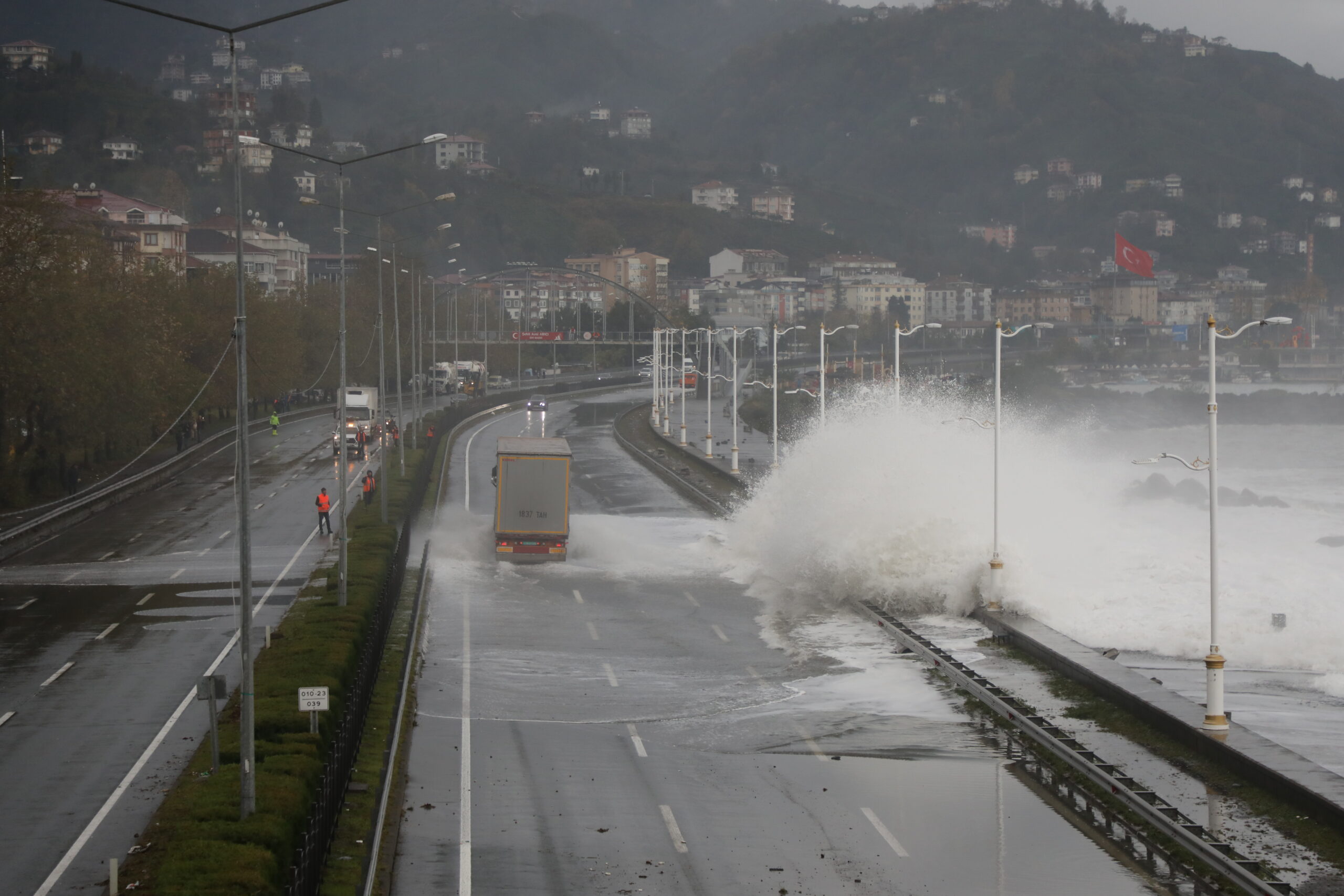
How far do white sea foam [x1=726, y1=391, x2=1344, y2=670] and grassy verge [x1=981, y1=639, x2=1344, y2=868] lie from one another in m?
6.93

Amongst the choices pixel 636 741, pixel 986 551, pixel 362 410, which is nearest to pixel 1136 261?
pixel 362 410

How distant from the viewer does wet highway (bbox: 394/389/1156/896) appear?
55.1 ft

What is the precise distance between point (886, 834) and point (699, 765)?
4.18m

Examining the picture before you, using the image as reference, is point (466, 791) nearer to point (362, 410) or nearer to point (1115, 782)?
point (1115, 782)

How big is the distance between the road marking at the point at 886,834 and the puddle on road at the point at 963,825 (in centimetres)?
2

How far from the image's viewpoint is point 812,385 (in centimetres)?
13038

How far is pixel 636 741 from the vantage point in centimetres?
2306

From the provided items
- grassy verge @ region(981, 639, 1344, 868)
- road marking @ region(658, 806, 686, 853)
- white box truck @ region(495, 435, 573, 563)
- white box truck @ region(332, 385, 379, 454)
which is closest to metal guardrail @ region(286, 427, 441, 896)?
road marking @ region(658, 806, 686, 853)

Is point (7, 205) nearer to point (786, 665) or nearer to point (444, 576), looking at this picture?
point (444, 576)

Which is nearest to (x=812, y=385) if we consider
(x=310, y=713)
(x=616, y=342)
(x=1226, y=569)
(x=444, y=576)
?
(x=616, y=342)

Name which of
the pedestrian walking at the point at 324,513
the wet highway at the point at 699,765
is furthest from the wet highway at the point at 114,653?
the wet highway at the point at 699,765

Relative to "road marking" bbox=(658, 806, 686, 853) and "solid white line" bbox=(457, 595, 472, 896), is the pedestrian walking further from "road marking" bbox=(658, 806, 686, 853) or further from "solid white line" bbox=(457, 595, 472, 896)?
"road marking" bbox=(658, 806, 686, 853)

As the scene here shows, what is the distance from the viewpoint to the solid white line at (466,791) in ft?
54.4

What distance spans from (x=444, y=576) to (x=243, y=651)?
24.1m
